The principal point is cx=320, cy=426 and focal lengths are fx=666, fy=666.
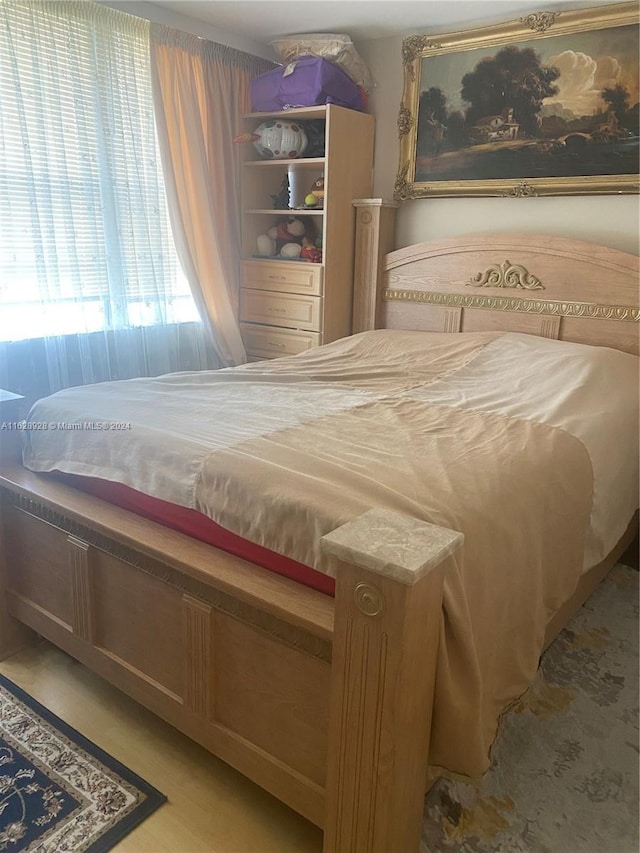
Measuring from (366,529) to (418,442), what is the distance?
706mm

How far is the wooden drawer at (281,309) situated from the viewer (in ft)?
11.6

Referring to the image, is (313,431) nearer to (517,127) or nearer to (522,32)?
(517,127)

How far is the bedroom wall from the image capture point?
2881 millimetres

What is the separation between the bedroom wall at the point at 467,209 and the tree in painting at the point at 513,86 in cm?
35

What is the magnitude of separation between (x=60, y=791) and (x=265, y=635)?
68cm

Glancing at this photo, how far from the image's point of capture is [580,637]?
227 cm

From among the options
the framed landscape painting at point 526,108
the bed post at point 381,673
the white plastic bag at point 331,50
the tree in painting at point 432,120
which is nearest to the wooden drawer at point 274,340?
the framed landscape painting at point 526,108

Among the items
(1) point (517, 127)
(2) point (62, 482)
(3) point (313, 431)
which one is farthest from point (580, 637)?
(1) point (517, 127)

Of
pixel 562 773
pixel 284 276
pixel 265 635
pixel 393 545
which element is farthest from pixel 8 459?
pixel 284 276

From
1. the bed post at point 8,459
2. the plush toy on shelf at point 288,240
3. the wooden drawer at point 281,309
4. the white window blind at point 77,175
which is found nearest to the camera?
the bed post at point 8,459

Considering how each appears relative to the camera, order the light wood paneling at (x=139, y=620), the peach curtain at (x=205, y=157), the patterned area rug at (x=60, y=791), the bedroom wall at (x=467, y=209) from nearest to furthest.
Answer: the patterned area rug at (x=60, y=791) < the light wood paneling at (x=139, y=620) < the bedroom wall at (x=467, y=209) < the peach curtain at (x=205, y=157)

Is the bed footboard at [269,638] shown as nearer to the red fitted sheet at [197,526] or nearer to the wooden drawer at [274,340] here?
the red fitted sheet at [197,526]

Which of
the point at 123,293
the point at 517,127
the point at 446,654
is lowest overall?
the point at 446,654

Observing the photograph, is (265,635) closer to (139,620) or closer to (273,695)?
(273,695)
